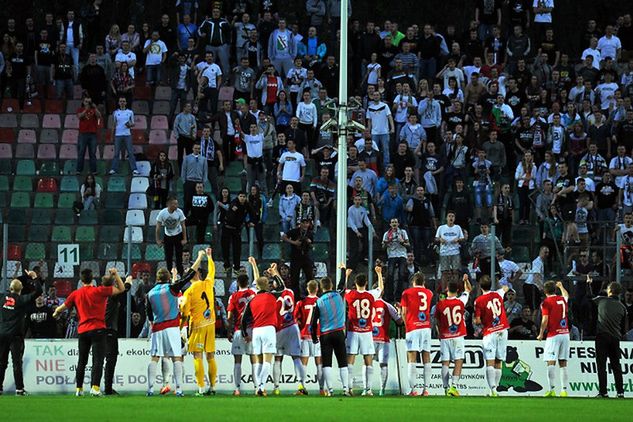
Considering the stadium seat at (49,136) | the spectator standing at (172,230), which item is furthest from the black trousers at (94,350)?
the stadium seat at (49,136)

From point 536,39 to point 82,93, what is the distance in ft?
40.6

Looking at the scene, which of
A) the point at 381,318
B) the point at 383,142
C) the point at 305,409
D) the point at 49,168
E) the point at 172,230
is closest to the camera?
the point at 305,409

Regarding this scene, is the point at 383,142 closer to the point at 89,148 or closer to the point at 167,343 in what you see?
the point at 89,148

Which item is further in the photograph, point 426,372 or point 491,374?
point 426,372

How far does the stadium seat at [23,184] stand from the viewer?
36062mm

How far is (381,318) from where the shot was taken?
27.2 meters

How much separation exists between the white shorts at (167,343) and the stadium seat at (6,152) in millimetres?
13205

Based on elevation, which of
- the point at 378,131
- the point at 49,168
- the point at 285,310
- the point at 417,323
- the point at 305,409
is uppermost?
the point at 378,131

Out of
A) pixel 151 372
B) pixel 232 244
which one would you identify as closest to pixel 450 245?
pixel 232 244

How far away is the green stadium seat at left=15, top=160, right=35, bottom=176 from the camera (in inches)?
1442

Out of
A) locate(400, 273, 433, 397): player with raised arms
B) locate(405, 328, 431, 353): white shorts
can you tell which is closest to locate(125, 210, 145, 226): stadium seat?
locate(400, 273, 433, 397): player with raised arms

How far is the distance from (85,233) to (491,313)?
36.0ft

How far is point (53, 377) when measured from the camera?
28188 mm

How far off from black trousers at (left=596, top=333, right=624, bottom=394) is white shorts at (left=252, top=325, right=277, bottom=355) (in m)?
5.72
